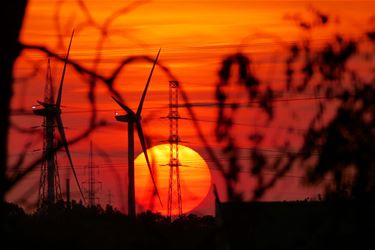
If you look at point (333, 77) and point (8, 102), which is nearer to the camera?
point (8, 102)

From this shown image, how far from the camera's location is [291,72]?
9047 mm

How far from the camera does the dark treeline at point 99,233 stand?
23.6 feet

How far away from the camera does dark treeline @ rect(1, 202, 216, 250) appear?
7207mm

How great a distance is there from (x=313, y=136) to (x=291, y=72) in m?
1.09

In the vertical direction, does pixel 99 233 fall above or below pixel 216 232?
above

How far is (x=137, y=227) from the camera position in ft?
27.3

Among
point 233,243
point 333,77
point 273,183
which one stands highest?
point 333,77

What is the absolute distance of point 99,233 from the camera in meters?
9.16

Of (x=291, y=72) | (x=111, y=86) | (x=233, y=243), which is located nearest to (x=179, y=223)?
(x=233, y=243)

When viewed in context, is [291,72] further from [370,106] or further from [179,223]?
[179,223]

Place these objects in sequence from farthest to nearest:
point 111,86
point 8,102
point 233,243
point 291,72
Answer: point 291,72, point 233,243, point 111,86, point 8,102

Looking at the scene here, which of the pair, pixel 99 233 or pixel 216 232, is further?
pixel 99 233

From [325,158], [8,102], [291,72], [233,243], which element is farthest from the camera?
[291,72]

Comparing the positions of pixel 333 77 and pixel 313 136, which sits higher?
pixel 333 77
